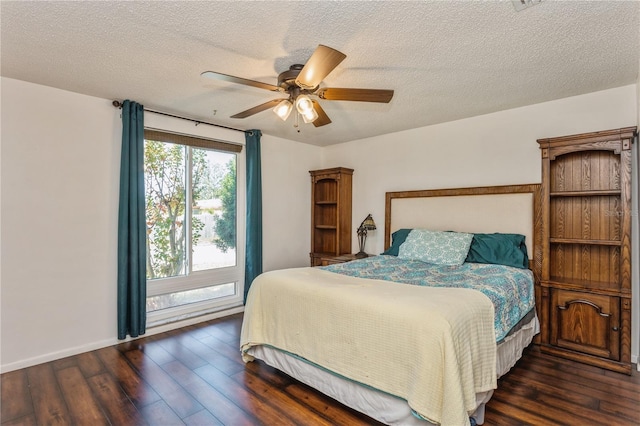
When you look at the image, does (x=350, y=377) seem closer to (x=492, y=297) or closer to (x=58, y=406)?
(x=492, y=297)

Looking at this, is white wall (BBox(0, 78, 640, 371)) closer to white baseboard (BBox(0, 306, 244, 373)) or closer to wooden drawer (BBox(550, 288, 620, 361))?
white baseboard (BBox(0, 306, 244, 373))

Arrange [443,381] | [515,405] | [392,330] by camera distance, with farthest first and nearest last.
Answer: [515,405]
[392,330]
[443,381]

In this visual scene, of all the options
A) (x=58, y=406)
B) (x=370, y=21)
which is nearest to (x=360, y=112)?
(x=370, y=21)

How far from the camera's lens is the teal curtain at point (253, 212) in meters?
4.20

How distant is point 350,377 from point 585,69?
9.32 ft

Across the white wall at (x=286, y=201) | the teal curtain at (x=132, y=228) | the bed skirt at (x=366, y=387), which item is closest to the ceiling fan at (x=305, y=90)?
the teal curtain at (x=132, y=228)

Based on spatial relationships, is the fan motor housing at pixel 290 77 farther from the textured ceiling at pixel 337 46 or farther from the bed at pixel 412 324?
the bed at pixel 412 324

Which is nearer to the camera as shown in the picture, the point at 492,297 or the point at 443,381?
the point at 443,381

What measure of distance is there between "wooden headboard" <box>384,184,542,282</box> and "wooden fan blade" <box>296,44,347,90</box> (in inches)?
96.3

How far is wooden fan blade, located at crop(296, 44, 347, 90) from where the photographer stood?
1710 millimetres

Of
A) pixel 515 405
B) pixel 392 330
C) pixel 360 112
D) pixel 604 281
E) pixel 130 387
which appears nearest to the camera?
Answer: pixel 392 330

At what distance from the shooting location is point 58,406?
7.14ft

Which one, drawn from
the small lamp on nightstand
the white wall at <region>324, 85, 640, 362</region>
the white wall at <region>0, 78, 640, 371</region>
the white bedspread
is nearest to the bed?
the white bedspread

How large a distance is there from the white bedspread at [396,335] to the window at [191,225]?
1698mm
